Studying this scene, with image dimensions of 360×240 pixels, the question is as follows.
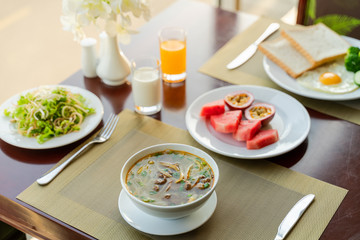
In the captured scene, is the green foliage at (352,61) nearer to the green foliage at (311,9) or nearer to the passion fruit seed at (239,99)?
the passion fruit seed at (239,99)

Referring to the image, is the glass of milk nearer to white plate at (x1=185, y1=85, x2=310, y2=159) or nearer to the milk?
the milk

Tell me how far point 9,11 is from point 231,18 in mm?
2717

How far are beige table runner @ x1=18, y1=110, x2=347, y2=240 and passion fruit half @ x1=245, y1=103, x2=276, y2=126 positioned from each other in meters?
0.16

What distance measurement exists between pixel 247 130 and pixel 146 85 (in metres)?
0.37

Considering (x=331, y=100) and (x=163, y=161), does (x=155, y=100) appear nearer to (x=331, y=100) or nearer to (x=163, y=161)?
(x=163, y=161)

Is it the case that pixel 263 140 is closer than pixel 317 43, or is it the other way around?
pixel 263 140

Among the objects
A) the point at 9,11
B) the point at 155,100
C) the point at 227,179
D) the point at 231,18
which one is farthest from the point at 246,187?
the point at 9,11

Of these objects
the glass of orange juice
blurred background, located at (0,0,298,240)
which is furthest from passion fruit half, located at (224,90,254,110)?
blurred background, located at (0,0,298,240)

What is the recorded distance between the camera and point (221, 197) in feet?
4.09

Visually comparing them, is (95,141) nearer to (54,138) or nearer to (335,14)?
(54,138)

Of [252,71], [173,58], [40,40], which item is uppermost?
[173,58]

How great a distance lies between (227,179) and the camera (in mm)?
1312

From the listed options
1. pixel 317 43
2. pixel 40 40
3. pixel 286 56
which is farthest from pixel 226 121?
pixel 40 40

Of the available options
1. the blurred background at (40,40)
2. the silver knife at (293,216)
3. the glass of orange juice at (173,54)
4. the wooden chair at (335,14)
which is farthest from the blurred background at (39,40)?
the silver knife at (293,216)
